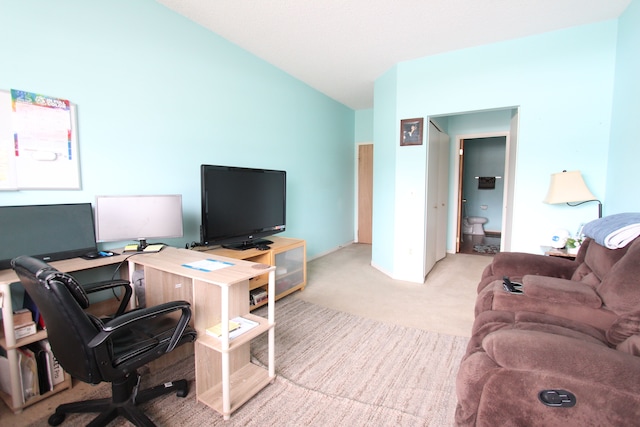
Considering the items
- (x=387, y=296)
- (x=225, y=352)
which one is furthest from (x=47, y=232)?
(x=387, y=296)

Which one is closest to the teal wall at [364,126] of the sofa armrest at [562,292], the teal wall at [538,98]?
the teal wall at [538,98]

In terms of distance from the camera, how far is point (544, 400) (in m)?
1.02

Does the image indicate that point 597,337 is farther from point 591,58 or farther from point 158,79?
point 158,79

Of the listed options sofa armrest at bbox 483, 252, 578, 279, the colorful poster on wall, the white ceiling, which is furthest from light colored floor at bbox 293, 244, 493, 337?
the white ceiling

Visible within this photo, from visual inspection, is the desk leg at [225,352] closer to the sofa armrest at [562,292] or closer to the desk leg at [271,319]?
the desk leg at [271,319]

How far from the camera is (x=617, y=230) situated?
166cm

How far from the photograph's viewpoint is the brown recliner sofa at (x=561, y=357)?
0.97 m

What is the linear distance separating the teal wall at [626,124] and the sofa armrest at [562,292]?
1136 millimetres

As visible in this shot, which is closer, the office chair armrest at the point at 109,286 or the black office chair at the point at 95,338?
the black office chair at the point at 95,338

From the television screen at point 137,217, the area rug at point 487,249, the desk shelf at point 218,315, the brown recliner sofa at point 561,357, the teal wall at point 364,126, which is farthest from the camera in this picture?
the teal wall at point 364,126

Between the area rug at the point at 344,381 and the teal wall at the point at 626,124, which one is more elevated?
the teal wall at the point at 626,124

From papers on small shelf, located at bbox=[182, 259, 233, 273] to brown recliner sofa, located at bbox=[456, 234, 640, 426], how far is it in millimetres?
1307

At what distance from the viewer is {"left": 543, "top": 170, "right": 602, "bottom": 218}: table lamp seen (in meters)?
2.60

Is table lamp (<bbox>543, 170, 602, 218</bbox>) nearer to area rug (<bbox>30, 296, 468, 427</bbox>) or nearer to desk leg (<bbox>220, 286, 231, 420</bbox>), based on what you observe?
area rug (<bbox>30, 296, 468, 427</bbox>)
